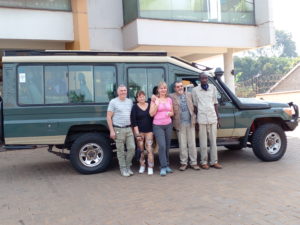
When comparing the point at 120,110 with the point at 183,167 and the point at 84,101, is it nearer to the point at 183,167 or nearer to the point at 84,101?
the point at 84,101

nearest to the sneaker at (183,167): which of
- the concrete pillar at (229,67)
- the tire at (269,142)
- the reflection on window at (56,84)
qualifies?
the tire at (269,142)

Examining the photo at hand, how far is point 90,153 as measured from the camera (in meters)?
6.94

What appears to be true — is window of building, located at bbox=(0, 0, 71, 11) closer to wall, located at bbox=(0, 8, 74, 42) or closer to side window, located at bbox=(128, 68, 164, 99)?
wall, located at bbox=(0, 8, 74, 42)

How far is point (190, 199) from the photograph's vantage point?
16.4 ft

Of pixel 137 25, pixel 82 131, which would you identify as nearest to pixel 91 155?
pixel 82 131

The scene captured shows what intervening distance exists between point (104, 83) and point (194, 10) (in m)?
7.31

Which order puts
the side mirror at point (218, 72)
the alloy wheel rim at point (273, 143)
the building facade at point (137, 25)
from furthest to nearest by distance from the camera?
the building facade at point (137, 25) → the alloy wheel rim at point (273, 143) → the side mirror at point (218, 72)

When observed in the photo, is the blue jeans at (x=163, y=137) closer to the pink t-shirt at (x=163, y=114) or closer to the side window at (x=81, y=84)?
the pink t-shirt at (x=163, y=114)

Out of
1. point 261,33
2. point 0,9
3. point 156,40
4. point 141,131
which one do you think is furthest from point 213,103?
point 261,33

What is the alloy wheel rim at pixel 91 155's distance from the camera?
6.86m

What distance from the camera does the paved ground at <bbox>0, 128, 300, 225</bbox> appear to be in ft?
14.2

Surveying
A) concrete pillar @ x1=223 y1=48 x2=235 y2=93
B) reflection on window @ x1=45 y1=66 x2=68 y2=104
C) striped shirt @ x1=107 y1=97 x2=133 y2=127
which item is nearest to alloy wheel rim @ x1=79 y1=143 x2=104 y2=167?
striped shirt @ x1=107 y1=97 x2=133 y2=127

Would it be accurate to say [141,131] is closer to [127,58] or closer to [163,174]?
[163,174]

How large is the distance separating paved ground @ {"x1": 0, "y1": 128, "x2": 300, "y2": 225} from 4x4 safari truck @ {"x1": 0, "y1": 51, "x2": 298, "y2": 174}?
580 millimetres
